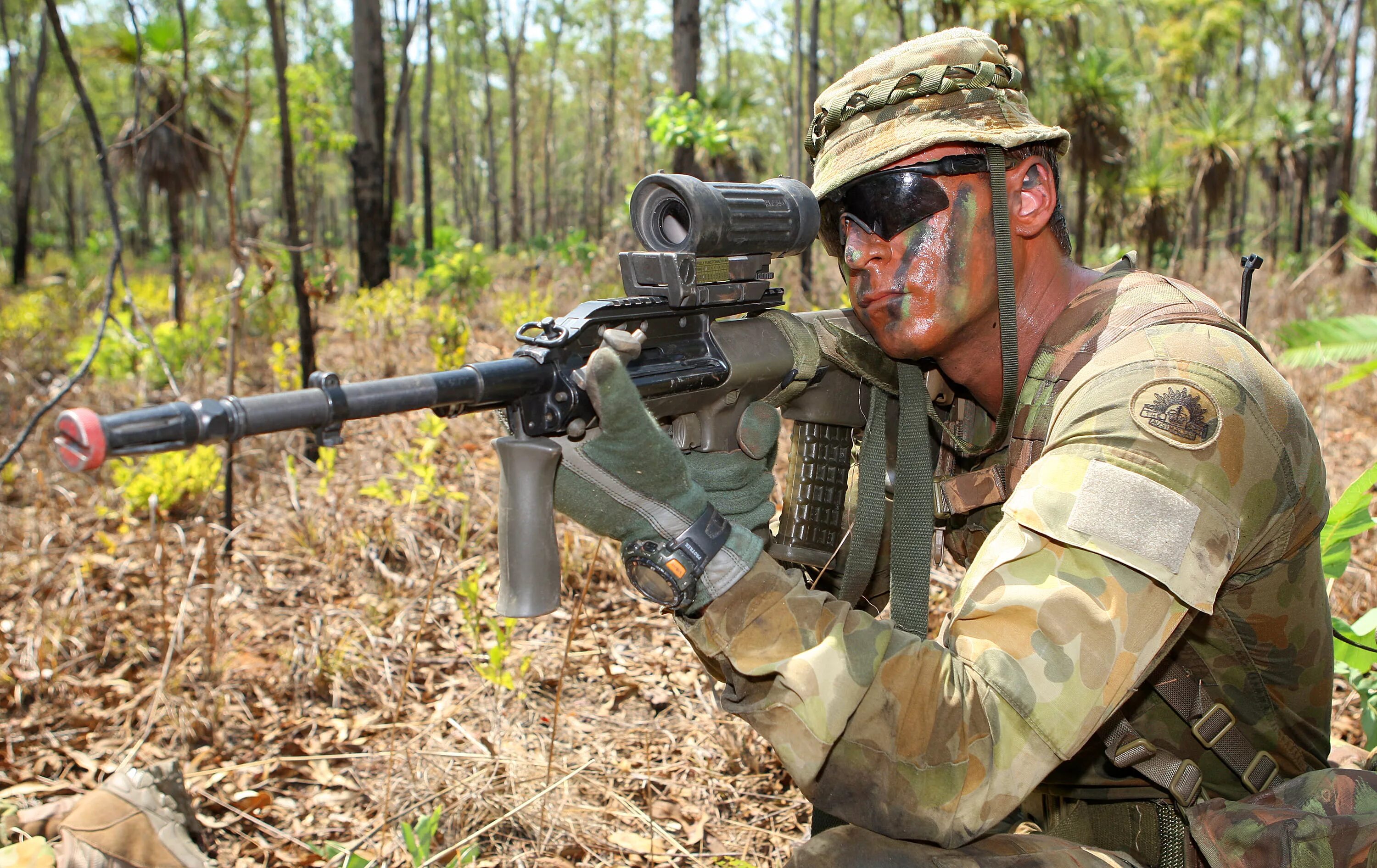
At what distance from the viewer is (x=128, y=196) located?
132ft

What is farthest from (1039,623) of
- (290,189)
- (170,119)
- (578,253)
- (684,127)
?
(170,119)

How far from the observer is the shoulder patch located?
4.76 feet

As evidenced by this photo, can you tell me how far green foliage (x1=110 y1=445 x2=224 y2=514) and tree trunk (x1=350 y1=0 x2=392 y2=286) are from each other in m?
4.68

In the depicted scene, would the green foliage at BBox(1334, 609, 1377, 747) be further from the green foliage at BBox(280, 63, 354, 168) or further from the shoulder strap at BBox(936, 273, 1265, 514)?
the green foliage at BBox(280, 63, 354, 168)

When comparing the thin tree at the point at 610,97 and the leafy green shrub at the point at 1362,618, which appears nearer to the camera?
the leafy green shrub at the point at 1362,618

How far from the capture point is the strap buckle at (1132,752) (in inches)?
65.7

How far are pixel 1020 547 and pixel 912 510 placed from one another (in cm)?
76

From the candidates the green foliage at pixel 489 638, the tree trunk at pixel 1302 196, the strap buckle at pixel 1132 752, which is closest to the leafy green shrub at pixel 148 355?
the green foliage at pixel 489 638

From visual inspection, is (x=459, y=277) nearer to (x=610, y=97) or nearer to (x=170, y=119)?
(x=170, y=119)

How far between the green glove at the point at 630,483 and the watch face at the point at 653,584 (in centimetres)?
4

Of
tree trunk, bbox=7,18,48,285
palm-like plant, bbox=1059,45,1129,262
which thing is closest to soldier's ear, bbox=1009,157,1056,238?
palm-like plant, bbox=1059,45,1129,262

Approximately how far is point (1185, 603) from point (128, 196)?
47698 mm

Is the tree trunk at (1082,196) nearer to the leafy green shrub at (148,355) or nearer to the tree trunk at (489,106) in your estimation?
the leafy green shrub at (148,355)

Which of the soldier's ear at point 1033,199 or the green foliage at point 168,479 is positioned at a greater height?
the soldier's ear at point 1033,199
